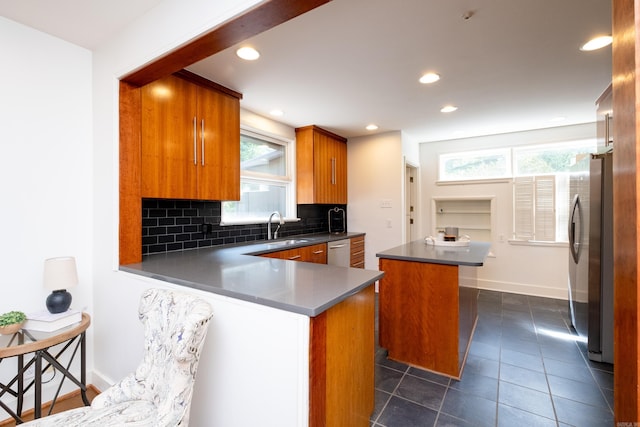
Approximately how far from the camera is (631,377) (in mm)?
584

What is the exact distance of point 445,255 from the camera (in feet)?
7.29

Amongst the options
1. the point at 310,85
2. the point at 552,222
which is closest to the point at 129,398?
the point at 310,85

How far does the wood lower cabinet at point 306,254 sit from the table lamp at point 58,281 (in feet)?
4.46

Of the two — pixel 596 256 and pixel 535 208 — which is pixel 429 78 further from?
pixel 535 208

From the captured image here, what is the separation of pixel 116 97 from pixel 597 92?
417cm

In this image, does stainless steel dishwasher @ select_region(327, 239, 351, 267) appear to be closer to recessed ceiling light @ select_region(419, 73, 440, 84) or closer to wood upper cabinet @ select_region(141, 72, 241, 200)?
wood upper cabinet @ select_region(141, 72, 241, 200)

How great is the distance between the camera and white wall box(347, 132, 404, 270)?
13.3ft

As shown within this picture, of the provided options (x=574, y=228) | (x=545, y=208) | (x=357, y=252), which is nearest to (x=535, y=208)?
(x=545, y=208)

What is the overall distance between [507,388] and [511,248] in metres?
2.91

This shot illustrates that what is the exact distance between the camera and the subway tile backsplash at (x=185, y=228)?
7.50ft

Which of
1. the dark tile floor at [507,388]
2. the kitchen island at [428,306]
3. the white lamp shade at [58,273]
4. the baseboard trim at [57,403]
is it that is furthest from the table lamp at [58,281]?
the kitchen island at [428,306]

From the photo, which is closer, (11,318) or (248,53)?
(11,318)

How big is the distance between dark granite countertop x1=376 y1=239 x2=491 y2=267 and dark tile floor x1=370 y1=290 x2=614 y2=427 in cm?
87

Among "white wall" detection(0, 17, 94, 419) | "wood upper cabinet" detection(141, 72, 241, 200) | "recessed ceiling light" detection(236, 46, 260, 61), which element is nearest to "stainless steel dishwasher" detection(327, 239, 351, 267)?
"wood upper cabinet" detection(141, 72, 241, 200)
